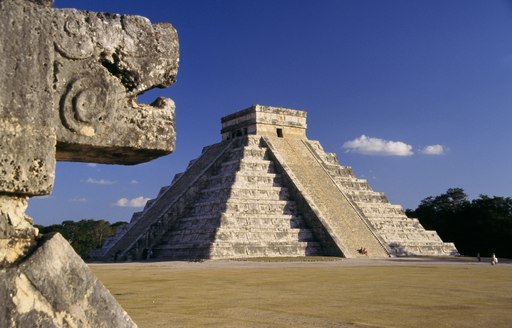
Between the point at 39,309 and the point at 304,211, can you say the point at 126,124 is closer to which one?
the point at 39,309

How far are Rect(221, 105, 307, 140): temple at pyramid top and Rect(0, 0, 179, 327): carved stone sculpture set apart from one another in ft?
100

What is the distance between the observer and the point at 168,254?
90.9 ft

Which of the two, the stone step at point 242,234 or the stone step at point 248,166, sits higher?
the stone step at point 248,166

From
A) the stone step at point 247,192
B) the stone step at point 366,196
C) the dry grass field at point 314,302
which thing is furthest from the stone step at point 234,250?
the dry grass field at point 314,302

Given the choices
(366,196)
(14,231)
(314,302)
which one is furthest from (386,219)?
(14,231)

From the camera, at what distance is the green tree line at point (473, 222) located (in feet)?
122

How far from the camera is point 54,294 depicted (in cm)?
215

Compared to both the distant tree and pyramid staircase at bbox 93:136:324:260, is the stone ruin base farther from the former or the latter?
the distant tree

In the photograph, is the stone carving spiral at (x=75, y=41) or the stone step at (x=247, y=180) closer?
the stone carving spiral at (x=75, y=41)

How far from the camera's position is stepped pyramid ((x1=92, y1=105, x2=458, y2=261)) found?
26.9m

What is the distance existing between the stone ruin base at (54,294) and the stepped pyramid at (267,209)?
22.5m

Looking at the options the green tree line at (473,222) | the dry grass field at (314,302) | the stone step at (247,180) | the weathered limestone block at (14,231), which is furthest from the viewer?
the green tree line at (473,222)

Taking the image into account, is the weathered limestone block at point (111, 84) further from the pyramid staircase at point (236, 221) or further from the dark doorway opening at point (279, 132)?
the dark doorway opening at point (279, 132)

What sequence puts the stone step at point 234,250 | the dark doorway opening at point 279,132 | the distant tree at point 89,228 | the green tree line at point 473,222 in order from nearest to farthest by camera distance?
the stone step at point 234,250 → the dark doorway opening at point 279,132 → the green tree line at point 473,222 → the distant tree at point 89,228
